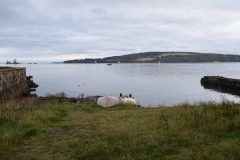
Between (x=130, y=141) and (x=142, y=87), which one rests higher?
(x=130, y=141)

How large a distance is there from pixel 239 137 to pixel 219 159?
159 cm

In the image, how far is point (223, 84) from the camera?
48375mm

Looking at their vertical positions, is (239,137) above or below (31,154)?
above

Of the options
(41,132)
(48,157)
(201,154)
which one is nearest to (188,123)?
(201,154)

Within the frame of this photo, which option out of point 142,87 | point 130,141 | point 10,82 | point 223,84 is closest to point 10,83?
point 10,82

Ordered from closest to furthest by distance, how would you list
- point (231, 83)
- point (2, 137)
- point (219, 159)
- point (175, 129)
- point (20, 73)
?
point (219, 159)
point (2, 137)
point (175, 129)
point (20, 73)
point (231, 83)

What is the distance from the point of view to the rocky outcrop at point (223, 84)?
142ft

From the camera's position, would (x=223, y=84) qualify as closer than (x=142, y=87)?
No

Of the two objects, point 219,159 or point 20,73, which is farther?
point 20,73

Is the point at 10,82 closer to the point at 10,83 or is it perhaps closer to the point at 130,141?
the point at 10,83

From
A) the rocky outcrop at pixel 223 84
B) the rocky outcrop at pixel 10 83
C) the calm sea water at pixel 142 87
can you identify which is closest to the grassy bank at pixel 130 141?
the calm sea water at pixel 142 87

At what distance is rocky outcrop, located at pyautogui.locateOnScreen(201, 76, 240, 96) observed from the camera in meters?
43.2

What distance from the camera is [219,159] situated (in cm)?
445

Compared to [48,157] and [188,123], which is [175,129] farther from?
[48,157]
